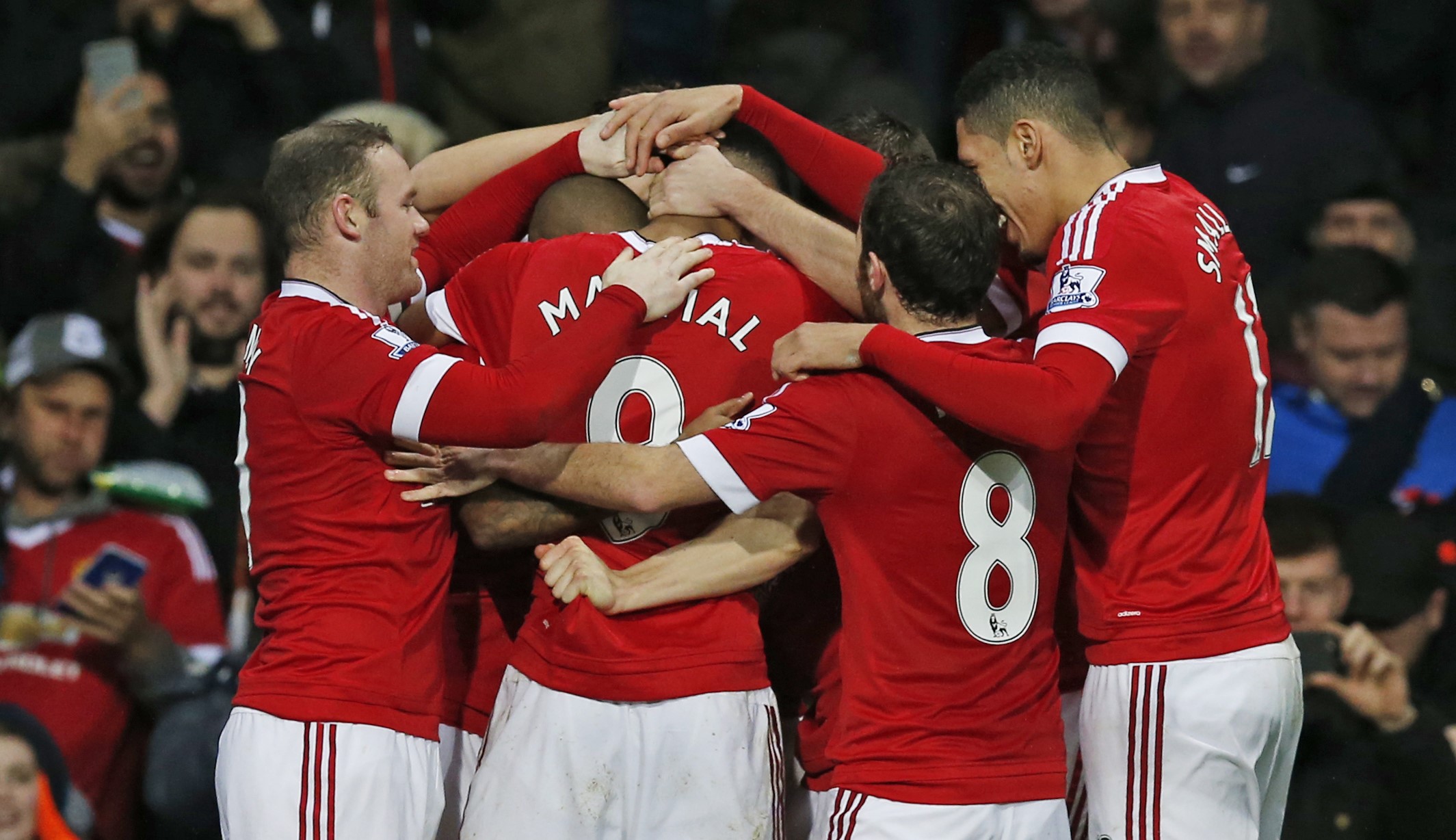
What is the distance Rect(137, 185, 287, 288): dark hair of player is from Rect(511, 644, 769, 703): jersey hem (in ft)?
13.0

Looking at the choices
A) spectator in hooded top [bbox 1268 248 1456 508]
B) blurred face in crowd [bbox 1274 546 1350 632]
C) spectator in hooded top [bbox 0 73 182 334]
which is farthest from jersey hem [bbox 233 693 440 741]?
spectator in hooded top [bbox 1268 248 1456 508]

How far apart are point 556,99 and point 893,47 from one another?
200 cm

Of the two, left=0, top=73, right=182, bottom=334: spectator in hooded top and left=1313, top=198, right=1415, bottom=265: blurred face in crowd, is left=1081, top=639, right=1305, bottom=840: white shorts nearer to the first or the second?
left=1313, top=198, right=1415, bottom=265: blurred face in crowd

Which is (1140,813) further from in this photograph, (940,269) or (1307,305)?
(1307,305)

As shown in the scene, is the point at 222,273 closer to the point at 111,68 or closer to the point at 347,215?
the point at 111,68

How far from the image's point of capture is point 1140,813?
4195 mm

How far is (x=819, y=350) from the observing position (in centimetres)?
406

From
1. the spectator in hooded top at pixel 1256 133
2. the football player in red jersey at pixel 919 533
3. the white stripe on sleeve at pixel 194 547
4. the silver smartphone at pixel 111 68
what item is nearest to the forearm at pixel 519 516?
the football player in red jersey at pixel 919 533

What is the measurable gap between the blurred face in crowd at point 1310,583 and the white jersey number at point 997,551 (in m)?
2.72

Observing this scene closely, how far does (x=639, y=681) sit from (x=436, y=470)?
2.44 feet

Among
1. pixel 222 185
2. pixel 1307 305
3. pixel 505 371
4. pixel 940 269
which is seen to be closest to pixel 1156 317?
pixel 940 269

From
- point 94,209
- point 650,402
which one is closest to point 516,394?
point 650,402

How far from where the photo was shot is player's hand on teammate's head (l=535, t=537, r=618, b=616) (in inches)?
168

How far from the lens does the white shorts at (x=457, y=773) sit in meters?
4.78
